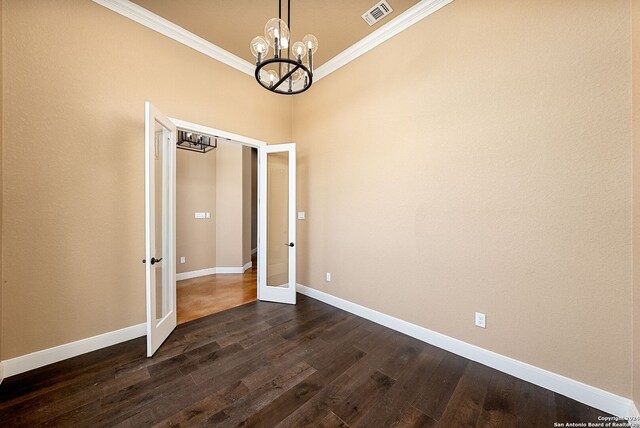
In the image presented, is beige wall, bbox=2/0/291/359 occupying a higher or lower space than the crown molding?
lower

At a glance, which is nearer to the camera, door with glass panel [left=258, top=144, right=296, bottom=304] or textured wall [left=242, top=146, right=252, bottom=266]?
door with glass panel [left=258, top=144, right=296, bottom=304]

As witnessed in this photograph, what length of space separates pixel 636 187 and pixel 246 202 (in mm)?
5368

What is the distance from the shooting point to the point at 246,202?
17.4 feet

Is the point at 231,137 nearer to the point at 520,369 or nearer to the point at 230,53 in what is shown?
the point at 230,53

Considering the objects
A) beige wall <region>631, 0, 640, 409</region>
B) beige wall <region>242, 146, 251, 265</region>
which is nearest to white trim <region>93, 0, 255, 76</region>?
beige wall <region>242, 146, 251, 265</region>

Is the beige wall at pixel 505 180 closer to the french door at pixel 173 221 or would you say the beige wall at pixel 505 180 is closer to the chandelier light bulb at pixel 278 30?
the french door at pixel 173 221

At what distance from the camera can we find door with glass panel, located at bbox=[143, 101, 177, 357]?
211 centimetres

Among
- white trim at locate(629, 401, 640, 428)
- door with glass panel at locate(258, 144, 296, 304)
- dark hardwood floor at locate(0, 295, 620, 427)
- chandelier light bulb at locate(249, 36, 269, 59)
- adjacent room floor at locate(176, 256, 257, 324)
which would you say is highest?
chandelier light bulb at locate(249, 36, 269, 59)

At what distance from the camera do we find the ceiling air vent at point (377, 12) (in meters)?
2.36

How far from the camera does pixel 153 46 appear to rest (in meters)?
2.59

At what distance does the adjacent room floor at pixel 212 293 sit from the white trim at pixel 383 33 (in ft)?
12.1

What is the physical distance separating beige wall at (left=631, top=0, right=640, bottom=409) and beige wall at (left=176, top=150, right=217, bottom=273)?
219 inches

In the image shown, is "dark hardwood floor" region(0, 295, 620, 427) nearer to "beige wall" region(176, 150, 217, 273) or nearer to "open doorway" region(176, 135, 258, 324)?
"open doorway" region(176, 135, 258, 324)

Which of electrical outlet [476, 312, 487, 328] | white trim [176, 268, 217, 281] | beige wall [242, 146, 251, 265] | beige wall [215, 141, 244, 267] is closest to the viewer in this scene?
electrical outlet [476, 312, 487, 328]
